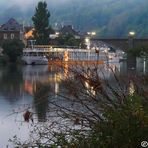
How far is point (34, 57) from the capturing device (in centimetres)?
7731

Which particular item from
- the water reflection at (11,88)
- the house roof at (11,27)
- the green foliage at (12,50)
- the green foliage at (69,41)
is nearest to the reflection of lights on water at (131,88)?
the water reflection at (11,88)

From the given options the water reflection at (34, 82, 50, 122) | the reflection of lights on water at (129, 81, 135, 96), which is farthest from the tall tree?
the reflection of lights on water at (129, 81, 135, 96)

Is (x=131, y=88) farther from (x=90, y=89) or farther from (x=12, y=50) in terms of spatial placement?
(x=12, y=50)

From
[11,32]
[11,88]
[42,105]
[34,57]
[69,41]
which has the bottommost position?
[34,57]

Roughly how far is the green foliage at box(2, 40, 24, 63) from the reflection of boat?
14.8 feet

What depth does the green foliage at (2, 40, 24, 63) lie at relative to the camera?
222ft

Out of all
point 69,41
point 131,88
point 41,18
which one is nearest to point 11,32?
point 69,41

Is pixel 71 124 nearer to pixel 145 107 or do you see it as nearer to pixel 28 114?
pixel 28 114

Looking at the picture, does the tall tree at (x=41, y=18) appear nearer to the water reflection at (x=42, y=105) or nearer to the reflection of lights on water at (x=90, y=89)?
the water reflection at (x=42, y=105)

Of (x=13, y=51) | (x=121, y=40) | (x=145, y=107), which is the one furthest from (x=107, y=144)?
(x=121, y=40)

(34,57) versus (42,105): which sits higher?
(42,105)

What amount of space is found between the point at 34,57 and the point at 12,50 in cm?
931

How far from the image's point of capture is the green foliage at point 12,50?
6775 centimetres

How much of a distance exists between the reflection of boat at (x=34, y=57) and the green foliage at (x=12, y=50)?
4.52 meters
